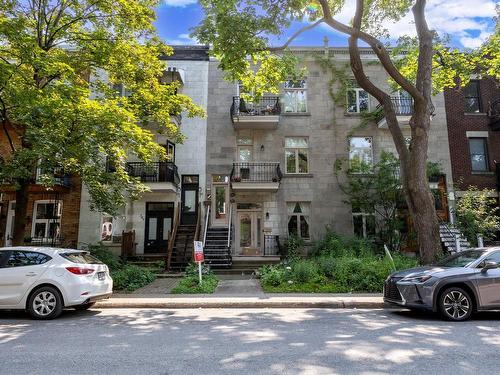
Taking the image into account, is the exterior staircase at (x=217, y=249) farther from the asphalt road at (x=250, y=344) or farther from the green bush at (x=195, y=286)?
the asphalt road at (x=250, y=344)

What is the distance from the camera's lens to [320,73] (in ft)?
69.8

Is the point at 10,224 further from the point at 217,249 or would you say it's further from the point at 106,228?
the point at 217,249

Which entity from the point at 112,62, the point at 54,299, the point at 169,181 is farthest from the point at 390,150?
the point at 54,299

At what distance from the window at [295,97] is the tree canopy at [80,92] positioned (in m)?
6.60

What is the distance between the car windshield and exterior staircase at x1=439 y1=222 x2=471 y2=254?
9.09 meters

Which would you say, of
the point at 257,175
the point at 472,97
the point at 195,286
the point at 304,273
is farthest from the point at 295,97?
the point at 195,286

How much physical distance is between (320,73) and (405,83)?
32.5ft

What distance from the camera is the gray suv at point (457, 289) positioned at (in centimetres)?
760

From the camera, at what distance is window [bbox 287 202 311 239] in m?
19.8

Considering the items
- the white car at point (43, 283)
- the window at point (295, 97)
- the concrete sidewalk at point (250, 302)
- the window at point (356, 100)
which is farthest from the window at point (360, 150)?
the white car at point (43, 283)

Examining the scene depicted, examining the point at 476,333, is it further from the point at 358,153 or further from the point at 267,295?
the point at 358,153

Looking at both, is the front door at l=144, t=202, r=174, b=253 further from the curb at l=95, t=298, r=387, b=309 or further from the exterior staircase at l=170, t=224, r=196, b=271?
the curb at l=95, t=298, r=387, b=309

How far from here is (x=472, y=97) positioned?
21.0m


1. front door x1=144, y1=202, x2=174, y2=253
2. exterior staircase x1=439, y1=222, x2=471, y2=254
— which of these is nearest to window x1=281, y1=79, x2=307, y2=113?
front door x1=144, y1=202, x2=174, y2=253
